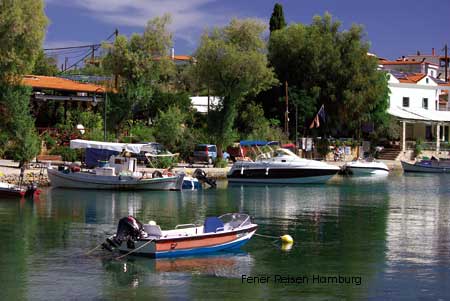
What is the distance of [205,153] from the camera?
59.4m

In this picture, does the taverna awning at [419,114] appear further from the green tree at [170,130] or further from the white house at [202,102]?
the green tree at [170,130]

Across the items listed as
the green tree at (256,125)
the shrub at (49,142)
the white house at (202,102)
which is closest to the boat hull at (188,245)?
the shrub at (49,142)

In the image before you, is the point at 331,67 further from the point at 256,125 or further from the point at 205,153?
the point at 205,153

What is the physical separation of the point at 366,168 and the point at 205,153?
43.3ft

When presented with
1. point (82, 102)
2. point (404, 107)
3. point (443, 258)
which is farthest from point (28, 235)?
point (404, 107)

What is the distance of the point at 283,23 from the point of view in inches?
3169

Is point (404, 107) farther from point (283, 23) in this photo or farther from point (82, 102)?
point (82, 102)

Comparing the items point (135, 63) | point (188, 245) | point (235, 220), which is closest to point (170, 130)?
point (135, 63)

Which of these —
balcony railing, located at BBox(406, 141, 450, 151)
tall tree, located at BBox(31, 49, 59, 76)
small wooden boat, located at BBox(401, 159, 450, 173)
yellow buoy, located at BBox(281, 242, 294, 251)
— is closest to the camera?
yellow buoy, located at BBox(281, 242, 294, 251)

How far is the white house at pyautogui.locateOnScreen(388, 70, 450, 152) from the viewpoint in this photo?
83.9 meters

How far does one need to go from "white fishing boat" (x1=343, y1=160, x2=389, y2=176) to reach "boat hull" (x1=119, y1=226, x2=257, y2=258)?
39556 mm

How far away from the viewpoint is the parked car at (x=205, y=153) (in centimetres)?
5941

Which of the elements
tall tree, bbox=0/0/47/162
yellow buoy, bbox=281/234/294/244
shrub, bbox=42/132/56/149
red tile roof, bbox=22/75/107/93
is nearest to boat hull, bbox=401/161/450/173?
red tile roof, bbox=22/75/107/93

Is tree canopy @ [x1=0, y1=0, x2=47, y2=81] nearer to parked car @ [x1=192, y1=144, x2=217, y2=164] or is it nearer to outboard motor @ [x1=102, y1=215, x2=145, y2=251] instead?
parked car @ [x1=192, y1=144, x2=217, y2=164]
